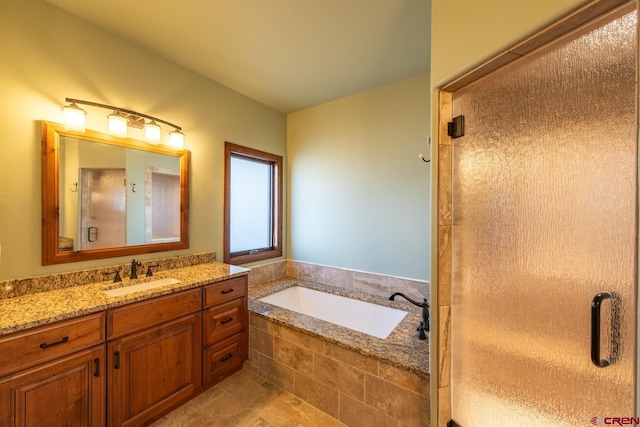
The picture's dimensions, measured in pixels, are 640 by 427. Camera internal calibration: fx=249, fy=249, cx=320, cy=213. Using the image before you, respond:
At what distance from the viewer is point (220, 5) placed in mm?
1612

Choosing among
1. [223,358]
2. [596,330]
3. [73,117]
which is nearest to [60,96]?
[73,117]

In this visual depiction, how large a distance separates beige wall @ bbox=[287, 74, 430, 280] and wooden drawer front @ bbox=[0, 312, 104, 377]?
2.14 meters

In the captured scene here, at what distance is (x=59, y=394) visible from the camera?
4.18ft

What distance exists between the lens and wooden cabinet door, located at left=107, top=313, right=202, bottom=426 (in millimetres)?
1472

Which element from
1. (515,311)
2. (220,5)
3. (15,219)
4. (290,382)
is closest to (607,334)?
(515,311)

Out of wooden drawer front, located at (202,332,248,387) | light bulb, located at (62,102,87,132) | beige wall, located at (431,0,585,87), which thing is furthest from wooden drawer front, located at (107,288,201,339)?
beige wall, located at (431,0,585,87)

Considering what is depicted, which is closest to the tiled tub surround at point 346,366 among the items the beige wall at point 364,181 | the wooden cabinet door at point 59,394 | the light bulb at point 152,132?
the beige wall at point 364,181

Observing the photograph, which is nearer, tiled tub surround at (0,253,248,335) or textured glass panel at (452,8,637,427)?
textured glass panel at (452,8,637,427)

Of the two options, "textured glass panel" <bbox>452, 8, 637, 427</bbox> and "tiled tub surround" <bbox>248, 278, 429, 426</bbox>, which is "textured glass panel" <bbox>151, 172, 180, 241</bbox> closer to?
"tiled tub surround" <bbox>248, 278, 429, 426</bbox>

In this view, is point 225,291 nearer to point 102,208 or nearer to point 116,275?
point 116,275

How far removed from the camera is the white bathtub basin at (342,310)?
7.67 feet

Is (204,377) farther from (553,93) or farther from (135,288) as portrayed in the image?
(553,93)

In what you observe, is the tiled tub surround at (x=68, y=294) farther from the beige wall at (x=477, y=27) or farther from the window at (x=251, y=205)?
the beige wall at (x=477, y=27)

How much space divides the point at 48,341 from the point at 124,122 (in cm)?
146
